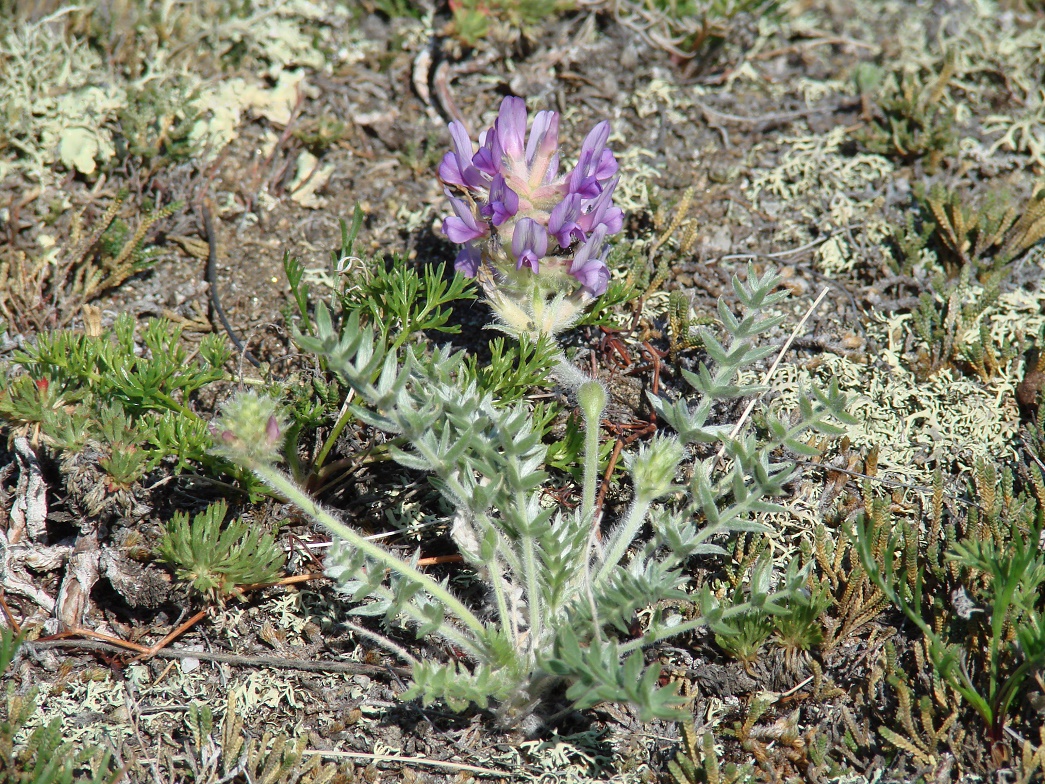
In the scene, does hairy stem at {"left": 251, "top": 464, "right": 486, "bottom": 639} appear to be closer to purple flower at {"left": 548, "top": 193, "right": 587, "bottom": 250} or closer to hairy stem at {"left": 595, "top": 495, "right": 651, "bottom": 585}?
hairy stem at {"left": 595, "top": 495, "right": 651, "bottom": 585}

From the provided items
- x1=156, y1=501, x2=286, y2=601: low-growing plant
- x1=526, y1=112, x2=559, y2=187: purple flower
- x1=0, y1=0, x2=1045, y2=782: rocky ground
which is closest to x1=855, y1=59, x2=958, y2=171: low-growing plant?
x1=0, y1=0, x2=1045, y2=782: rocky ground

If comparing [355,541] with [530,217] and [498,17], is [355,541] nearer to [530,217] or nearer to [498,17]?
[530,217]

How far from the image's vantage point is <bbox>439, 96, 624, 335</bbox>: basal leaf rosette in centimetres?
298

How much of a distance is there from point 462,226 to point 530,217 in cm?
25

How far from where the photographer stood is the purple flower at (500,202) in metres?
2.93

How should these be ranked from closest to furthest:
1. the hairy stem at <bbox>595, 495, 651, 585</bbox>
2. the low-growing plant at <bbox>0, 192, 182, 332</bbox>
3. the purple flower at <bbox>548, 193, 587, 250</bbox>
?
the hairy stem at <bbox>595, 495, 651, 585</bbox>
the purple flower at <bbox>548, 193, 587, 250</bbox>
the low-growing plant at <bbox>0, 192, 182, 332</bbox>

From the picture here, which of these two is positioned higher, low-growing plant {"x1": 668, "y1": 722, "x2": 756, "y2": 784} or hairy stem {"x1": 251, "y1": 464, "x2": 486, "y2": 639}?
hairy stem {"x1": 251, "y1": 464, "x2": 486, "y2": 639}

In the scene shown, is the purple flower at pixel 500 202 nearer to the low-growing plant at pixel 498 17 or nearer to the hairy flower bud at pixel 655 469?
the hairy flower bud at pixel 655 469

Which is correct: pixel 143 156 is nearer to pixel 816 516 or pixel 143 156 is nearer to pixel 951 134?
pixel 816 516

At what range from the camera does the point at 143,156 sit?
163 inches

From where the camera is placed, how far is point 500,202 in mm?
2963

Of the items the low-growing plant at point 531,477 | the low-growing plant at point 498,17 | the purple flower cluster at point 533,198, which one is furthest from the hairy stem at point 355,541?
the low-growing plant at point 498,17

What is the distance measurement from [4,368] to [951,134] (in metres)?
4.50

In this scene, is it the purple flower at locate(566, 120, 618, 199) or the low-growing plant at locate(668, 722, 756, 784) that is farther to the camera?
Answer: the purple flower at locate(566, 120, 618, 199)
